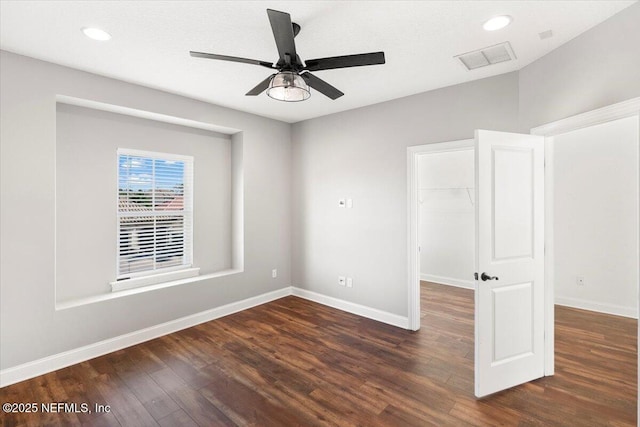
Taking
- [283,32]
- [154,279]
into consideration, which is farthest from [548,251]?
[154,279]

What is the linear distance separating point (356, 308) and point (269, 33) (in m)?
3.47

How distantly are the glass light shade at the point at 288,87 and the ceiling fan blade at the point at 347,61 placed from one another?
5.0 inches

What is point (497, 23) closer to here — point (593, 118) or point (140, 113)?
point (593, 118)

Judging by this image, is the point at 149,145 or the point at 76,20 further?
the point at 149,145

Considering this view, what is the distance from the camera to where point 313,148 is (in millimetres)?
4770

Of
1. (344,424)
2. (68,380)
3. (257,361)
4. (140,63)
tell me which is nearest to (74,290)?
(68,380)

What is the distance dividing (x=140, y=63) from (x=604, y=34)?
3.75 m

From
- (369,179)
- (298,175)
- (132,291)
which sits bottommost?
(132,291)

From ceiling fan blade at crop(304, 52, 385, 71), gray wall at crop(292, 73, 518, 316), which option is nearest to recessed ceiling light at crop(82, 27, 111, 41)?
ceiling fan blade at crop(304, 52, 385, 71)

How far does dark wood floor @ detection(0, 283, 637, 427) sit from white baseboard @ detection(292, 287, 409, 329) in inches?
7.1

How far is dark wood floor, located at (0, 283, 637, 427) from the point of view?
218cm

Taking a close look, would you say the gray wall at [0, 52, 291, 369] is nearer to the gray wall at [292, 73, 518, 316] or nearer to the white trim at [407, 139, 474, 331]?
the gray wall at [292, 73, 518, 316]

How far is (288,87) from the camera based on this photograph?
6.90 feet

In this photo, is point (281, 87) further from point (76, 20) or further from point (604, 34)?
point (604, 34)
